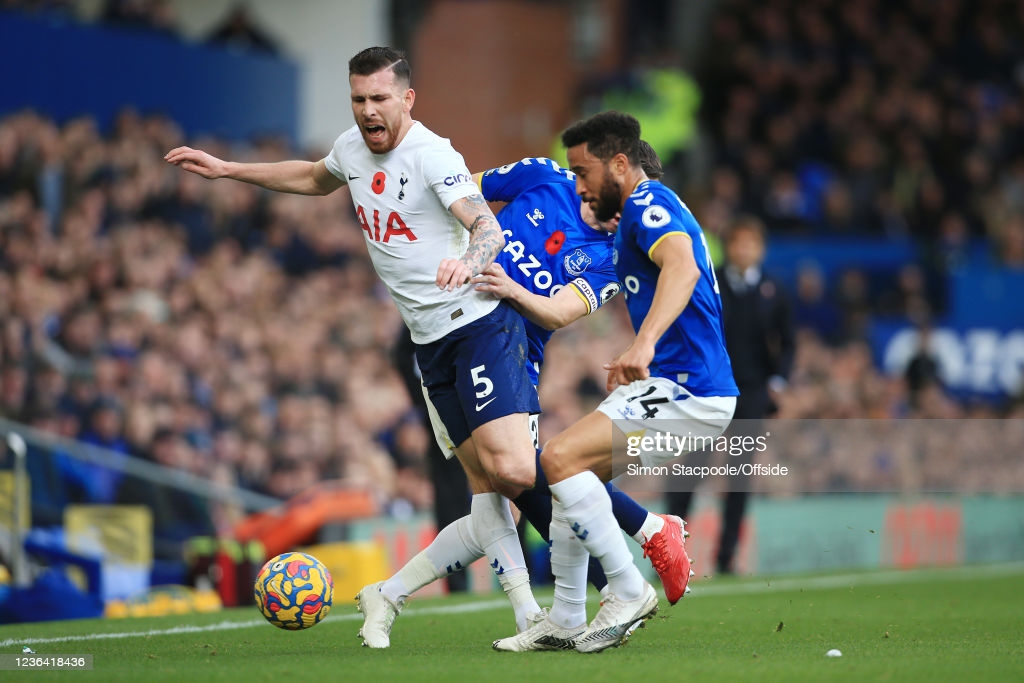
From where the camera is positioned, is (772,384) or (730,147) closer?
(772,384)

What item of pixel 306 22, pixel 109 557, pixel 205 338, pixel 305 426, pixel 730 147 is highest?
pixel 306 22

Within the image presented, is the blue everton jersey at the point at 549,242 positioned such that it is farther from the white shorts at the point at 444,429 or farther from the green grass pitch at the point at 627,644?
the green grass pitch at the point at 627,644

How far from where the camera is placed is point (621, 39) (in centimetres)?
2741

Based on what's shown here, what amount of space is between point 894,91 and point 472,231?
19375mm

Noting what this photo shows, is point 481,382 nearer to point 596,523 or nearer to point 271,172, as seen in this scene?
point 596,523

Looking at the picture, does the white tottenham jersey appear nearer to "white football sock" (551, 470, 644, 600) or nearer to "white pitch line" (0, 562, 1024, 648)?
"white football sock" (551, 470, 644, 600)

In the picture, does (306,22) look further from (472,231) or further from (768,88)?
(472,231)

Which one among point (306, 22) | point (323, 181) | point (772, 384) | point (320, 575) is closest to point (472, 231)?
point (323, 181)

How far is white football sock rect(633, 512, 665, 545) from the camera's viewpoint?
6359mm

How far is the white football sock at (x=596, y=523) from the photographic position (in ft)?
19.8

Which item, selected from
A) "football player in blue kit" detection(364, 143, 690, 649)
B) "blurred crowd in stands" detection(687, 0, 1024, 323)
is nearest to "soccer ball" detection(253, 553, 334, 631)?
"football player in blue kit" detection(364, 143, 690, 649)

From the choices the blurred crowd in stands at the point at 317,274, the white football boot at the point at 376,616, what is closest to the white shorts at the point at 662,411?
the white football boot at the point at 376,616

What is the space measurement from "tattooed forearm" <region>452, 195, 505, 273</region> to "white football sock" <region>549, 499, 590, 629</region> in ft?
3.48

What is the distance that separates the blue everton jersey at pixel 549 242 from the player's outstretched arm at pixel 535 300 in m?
0.31
